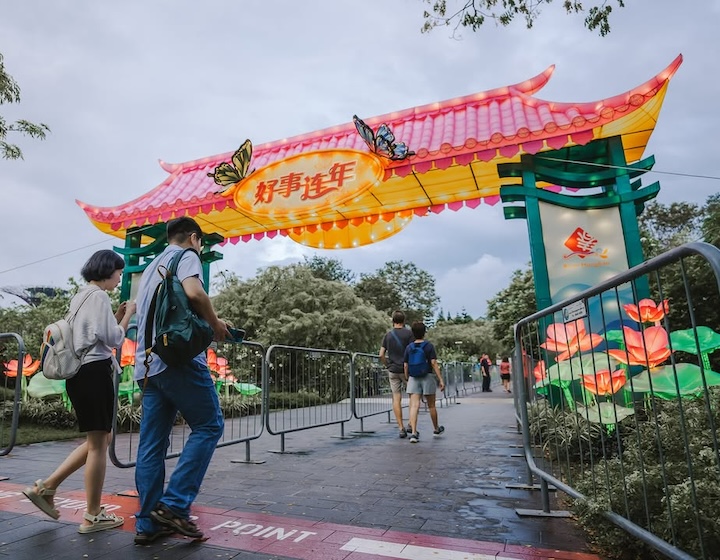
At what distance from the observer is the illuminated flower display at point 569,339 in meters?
2.96

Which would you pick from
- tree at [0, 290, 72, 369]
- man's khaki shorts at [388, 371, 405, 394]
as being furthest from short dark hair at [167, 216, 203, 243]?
tree at [0, 290, 72, 369]

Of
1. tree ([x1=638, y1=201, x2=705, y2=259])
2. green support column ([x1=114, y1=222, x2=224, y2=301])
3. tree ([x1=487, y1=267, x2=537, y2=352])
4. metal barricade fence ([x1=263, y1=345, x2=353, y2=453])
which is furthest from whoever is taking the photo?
tree ([x1=638, y1=201, x2=705, y2=259])

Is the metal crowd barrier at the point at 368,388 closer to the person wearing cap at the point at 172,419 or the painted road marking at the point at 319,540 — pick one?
the painted road marking at the point at 319,540

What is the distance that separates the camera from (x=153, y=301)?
294 cm

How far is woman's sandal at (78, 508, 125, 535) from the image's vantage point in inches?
114

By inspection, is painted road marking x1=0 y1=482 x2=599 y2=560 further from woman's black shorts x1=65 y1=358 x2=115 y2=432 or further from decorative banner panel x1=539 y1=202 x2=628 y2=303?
decorative banner panel x1=539 y1=202 x2=628 y2=303

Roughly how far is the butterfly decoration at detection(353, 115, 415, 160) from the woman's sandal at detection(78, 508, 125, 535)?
6.82 m

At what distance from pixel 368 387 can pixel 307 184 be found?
12.9ft

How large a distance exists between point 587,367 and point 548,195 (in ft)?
9.68

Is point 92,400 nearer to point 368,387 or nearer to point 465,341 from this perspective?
point 368,387

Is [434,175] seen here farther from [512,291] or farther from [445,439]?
[512,291]

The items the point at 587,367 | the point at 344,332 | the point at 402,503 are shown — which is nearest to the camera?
the point at 402,503

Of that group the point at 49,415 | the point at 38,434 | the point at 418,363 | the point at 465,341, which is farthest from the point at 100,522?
the point at 465,341

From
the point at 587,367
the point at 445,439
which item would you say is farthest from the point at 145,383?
the point at 445,439
